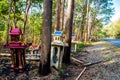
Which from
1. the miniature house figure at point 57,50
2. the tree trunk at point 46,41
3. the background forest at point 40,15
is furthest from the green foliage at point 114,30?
the tree trunk at point 46,41

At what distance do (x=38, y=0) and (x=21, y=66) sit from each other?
19333mm

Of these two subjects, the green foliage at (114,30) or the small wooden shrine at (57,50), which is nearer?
the small wooden shrine at (57,50)

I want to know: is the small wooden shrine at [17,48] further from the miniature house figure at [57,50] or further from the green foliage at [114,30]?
the green foliage at [114,30]

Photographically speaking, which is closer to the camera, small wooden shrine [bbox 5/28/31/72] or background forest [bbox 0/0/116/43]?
small wooden shrine [bbox 5/28/31/72]

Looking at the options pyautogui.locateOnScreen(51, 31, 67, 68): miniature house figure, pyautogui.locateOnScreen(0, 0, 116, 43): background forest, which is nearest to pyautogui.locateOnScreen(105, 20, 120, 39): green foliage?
pyautogui.locateOnScreen(0, 0, 116, 43): background forest

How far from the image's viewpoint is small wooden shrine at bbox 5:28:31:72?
352 inches

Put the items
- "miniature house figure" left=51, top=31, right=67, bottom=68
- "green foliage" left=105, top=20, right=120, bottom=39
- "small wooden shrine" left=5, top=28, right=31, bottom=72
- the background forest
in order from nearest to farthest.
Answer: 1. "small wooden shrine" left=5, top=28, right=31, bottom=72
2. "miniature house figure" left=51, top=31, right=67, bottom=68
3. the background forest
4. "green foliage" left=105, top=20, right=120, bottom=39

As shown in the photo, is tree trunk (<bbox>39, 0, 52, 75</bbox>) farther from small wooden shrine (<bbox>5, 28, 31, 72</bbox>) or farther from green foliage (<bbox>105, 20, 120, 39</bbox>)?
green foliage (<bbox>105, 20, 120, 39</bbox>)

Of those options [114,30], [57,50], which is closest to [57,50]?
[57,50]

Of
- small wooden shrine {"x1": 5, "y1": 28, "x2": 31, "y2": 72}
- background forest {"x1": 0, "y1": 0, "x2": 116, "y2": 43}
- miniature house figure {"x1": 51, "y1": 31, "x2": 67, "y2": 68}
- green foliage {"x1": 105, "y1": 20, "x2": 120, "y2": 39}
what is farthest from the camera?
green foliage {"x1": 105, "y1": 20, "x2": 120, "y2": 39}

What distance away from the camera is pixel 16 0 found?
23.7 m

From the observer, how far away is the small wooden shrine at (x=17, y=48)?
894 cm

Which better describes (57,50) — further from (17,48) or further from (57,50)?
(17,48)

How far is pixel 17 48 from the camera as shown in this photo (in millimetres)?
8961
